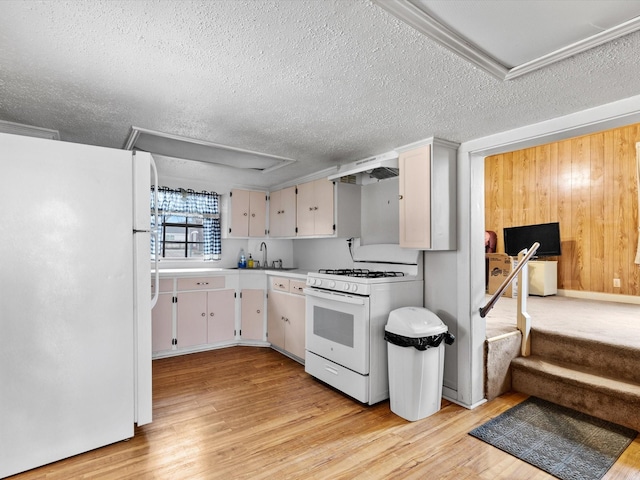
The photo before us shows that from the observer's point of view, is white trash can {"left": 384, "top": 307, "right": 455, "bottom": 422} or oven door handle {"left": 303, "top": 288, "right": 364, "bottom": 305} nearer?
white trash can {"left": 384, "top": 307, "right": 455, "bottom": 422}

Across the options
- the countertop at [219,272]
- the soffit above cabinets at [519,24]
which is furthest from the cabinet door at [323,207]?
the soffit above cabinets at [519,24]

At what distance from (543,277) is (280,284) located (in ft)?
13.4

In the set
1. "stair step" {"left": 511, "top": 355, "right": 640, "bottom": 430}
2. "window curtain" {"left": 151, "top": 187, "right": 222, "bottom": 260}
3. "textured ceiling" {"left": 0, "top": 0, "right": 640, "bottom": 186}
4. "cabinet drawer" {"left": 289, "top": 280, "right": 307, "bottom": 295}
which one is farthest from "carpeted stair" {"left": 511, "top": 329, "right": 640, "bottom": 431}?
"window curtain" {"left": 151, "top": 187, "right": 222, "bottom": 260}

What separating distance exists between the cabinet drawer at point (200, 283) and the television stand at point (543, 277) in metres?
4.71

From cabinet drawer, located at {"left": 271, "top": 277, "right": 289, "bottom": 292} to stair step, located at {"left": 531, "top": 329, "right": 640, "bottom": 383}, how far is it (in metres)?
2.57

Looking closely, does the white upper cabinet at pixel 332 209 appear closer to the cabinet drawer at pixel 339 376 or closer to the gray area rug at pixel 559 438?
the cabinet drawer at pixel 339 376

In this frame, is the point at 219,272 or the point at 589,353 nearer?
the point at 589,353

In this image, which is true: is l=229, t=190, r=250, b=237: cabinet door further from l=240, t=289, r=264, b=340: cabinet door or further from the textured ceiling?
the textured ceiling

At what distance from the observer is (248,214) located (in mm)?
4852

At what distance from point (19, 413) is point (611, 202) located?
6.83m

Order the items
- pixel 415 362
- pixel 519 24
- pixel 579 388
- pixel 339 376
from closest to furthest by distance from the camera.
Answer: pixel 519 24 < pixel 415 362 < pixel 579 388 < pixel 339 376

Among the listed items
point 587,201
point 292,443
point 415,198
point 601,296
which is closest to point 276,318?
point 292,443

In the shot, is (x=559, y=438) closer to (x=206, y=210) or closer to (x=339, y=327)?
(x=339, y=327)

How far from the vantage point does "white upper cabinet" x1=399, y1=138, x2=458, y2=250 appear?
9.32 feet
